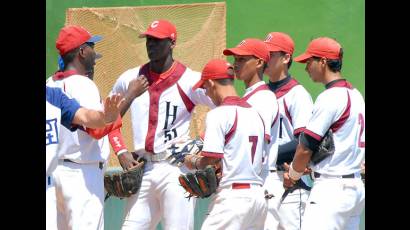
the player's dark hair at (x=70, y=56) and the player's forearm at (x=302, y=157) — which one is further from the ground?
the player's dark hair at (x=70, y=56)

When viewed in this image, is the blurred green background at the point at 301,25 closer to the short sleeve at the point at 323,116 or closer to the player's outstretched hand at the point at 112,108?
the short sleeve at the point at 323,116

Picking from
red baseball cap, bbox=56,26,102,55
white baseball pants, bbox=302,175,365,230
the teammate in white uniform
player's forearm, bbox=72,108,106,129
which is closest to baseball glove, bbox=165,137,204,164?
the teammate in white uniform

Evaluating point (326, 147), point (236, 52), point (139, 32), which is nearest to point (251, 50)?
point (236, 52)

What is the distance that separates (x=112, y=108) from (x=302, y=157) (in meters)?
1.73

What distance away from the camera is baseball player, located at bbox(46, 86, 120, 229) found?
7023mm

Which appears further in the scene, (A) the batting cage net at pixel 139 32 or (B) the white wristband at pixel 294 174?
(A) the batting cage net at pixel 139 32

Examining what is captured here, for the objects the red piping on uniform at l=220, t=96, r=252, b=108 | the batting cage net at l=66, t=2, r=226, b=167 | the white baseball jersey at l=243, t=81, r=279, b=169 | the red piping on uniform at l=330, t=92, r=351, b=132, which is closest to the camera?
the red piping on uniform at l=220, t=96, r=252, b=108

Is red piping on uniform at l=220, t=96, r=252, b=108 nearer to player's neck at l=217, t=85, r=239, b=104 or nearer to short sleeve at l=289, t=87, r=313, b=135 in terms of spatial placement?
player's neck at l=217, t=85, r=239, b=104

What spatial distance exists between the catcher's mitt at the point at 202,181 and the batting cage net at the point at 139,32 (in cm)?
391

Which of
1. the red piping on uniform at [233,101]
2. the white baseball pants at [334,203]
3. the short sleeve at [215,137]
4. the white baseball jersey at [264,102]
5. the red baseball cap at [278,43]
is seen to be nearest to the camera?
the short sleeve at [215,137]

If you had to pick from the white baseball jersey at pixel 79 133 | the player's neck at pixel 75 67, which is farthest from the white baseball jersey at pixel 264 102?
the player's neck at pixel 75 67

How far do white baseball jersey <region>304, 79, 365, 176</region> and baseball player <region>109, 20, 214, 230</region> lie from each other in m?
1.44

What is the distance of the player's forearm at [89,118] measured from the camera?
7.27m
